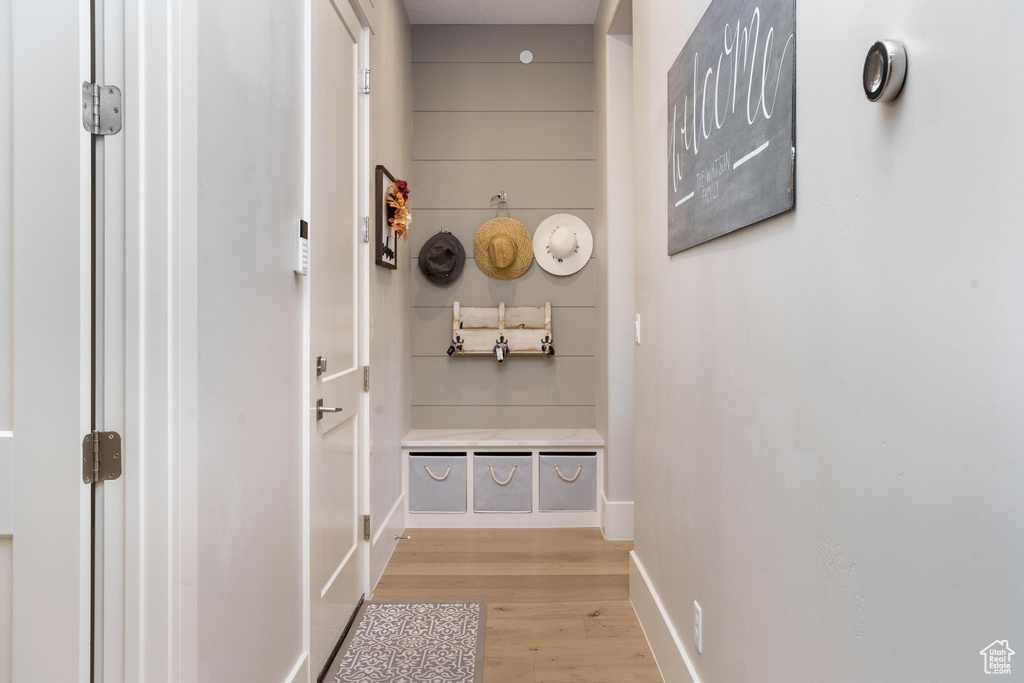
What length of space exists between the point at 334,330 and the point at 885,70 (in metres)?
1.84

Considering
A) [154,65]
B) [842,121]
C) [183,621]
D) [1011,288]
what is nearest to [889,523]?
[1011,288]

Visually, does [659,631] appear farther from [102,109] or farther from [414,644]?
[102,109]

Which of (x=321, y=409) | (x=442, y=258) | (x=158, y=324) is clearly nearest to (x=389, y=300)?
(x=442, y=258)

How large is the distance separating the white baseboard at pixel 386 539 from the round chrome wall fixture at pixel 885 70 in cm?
251

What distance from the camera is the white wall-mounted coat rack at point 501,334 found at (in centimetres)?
395

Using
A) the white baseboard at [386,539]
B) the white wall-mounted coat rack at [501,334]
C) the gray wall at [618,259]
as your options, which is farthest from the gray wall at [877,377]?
the white wall-mounted coat rack at [501,334]

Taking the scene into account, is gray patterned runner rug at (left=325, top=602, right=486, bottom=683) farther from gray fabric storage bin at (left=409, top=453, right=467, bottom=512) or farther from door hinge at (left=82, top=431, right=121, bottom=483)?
door hinge at (left=82, top=431, right=121, bottom=483)

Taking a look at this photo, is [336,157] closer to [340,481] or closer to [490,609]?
[340,481]

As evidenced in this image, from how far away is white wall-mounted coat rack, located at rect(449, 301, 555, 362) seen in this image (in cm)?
395

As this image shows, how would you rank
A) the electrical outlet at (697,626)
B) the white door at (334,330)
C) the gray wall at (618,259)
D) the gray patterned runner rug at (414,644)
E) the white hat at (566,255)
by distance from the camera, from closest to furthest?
the electrical outlet at (697,626), the white door at (334,330), the gray patterned runner rug at (414,644), the gray wall at (618,259), the white hat at (566,255)

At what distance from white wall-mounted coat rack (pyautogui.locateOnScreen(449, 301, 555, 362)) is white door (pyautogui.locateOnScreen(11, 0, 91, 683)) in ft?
9.31

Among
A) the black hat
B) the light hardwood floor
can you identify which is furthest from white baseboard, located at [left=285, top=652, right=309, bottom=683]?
the black hat

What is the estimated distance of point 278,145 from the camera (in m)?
1.69
